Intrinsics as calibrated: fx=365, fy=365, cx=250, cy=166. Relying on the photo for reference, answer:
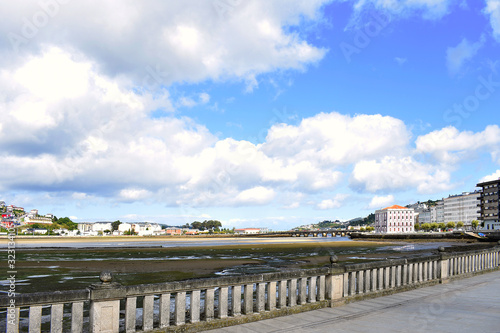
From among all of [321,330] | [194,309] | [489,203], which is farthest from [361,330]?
[489,203]

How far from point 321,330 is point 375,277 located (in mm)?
3890

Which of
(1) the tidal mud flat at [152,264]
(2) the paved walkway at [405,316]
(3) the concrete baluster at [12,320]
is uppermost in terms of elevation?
(3) the concrete baluster at [12,320]

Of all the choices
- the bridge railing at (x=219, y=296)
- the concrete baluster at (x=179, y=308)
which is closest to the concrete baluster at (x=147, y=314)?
the bridge railing at (x=219, y=296)

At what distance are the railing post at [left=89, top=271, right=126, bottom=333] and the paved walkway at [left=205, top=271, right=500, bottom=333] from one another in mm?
1864

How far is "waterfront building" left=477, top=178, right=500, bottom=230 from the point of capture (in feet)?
445

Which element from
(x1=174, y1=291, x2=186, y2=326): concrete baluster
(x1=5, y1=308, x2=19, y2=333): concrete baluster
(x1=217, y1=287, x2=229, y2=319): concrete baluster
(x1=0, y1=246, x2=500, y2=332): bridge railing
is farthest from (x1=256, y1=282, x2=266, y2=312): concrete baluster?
(x1=5, y1=308, x2=19, y2=333): concrete baluster

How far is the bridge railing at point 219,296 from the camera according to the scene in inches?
205

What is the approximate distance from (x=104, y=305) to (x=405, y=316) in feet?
19.7

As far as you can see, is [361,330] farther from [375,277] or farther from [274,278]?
[375,277]

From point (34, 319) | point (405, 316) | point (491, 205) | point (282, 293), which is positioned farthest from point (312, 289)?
point (491, 205)

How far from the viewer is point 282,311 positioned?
7.72 m

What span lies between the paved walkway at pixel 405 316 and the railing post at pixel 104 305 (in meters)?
1.86

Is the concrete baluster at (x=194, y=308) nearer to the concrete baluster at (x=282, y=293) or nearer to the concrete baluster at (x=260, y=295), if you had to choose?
the concrete baluster at (x=260, y=295)

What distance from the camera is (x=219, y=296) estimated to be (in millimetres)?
6922
